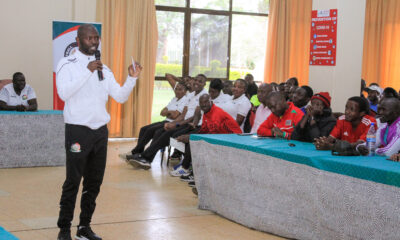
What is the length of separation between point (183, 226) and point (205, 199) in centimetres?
62

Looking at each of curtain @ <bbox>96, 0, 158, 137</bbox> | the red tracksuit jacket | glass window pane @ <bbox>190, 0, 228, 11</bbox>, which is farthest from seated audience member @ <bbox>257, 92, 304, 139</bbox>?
glass window pane @ <bbox>190, 0, 228, 11</bbox>

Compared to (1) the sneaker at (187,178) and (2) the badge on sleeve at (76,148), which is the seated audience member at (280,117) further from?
(2) the badge on sleeve at (76,148)

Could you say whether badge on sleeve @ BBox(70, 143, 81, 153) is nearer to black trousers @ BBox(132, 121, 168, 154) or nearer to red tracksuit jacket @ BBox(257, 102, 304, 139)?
red tracksuit jacket @ BBox(257, 102, 304, 139)

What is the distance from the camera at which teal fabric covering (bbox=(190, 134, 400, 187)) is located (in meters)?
3.33

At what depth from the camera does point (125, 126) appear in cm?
995

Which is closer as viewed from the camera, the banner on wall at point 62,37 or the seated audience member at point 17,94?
the seated audience member at point 17,94

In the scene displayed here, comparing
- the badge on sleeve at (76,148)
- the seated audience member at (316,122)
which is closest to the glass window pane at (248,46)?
the seated audience member at (316,122)

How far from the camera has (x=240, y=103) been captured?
6922 mm

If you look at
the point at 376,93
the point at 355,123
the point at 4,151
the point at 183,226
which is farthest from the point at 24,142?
the point at 376,93

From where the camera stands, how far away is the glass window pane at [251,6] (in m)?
10.8

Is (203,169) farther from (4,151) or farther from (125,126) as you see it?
(125,126)

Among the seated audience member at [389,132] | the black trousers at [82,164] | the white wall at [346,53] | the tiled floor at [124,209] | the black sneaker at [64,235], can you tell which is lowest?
the tiled floor at [124,209]

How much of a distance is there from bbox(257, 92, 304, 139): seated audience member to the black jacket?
13cm

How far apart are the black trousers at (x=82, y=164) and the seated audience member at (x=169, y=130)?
321 centimetres
